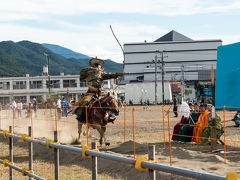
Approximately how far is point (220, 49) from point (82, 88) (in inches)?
2660

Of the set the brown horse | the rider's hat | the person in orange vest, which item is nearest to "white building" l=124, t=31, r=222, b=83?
the rider's hat

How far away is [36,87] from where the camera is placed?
81625 millimetres

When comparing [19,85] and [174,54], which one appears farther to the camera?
[174,54]

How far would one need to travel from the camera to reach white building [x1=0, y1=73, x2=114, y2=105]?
80062mm

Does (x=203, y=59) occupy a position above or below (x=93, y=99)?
above

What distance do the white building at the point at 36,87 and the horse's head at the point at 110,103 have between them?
67205 millimetres

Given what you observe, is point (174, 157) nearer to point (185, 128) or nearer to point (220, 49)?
point (185, 128)

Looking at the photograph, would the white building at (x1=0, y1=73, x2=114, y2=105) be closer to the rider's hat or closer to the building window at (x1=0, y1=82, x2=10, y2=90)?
the building window at (x1=0, y1=82, x2=10, y2=90)

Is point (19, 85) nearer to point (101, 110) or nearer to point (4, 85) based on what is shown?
point (4, 85)

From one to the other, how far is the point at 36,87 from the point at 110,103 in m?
71.3

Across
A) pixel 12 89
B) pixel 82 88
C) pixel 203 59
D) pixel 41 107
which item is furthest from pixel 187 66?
pixel 41 107

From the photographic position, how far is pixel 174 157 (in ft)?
33.1

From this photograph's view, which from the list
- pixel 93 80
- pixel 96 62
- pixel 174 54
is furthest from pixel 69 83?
pixel 93 80

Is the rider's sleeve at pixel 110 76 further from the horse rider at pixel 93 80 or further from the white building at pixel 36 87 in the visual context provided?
the white building at pixel 36 87
